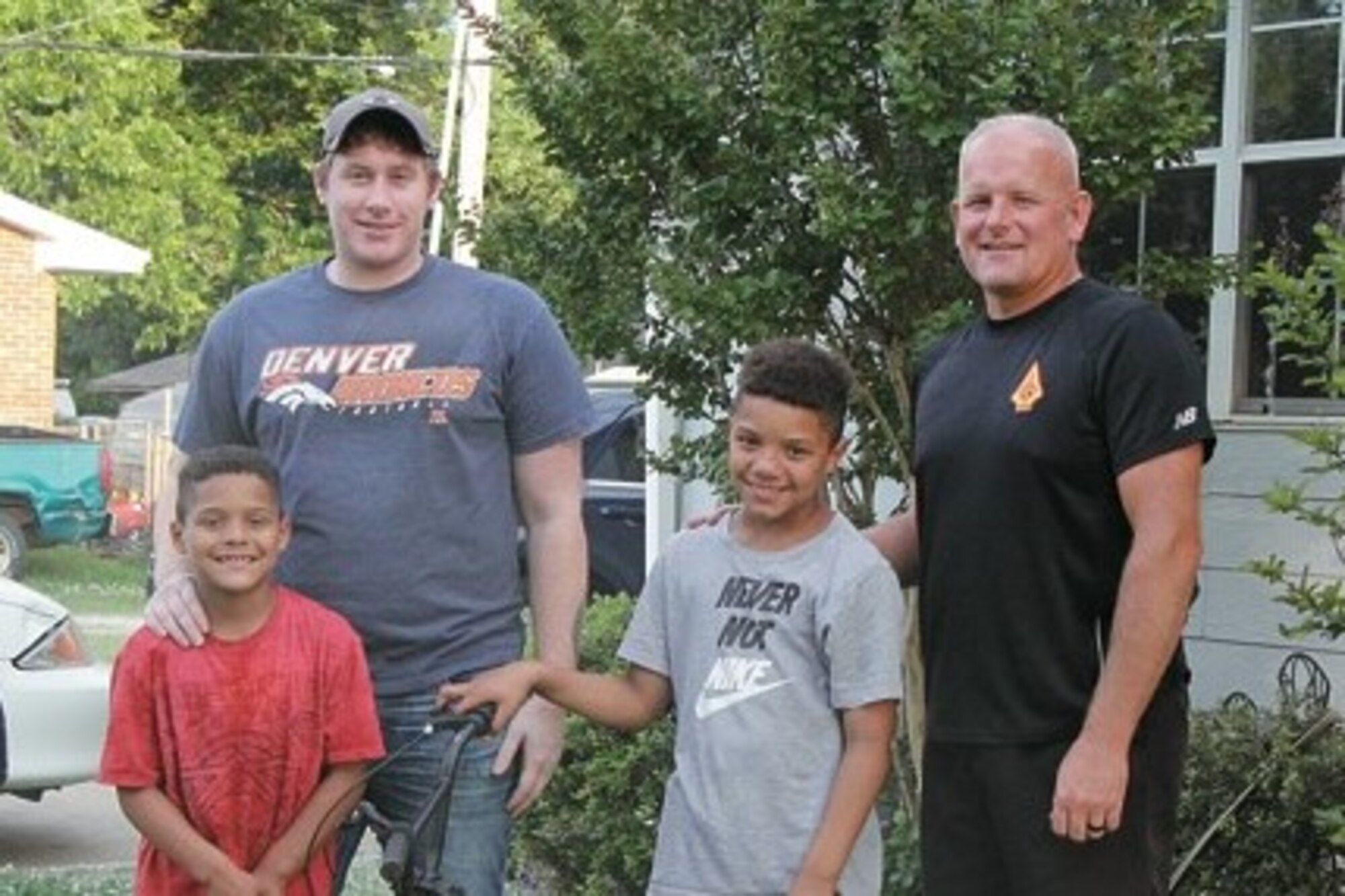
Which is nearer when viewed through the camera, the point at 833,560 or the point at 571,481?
the point at 833,560

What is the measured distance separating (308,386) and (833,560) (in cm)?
92

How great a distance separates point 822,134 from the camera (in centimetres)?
543

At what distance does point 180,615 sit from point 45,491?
20216mm

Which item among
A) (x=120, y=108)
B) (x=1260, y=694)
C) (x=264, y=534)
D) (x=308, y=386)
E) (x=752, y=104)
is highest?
(x=120, y=108)

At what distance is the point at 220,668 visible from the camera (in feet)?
11.7

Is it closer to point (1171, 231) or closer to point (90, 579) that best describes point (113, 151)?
point (90, 579)

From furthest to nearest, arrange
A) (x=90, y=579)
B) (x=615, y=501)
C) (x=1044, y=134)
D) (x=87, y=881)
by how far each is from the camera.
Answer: (x=90, y=579)
(x=615, y=501)
(x=87, y=881)
(x=1044, y=134)

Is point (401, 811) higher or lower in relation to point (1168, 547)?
lower

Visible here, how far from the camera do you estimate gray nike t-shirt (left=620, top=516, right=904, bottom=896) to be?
3408 mm

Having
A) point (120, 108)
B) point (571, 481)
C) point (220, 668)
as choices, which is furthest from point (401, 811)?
point (120, 108)

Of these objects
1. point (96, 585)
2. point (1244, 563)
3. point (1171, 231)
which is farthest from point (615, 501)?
point (96, 585)

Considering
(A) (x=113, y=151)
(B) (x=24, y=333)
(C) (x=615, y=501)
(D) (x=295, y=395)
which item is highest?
(A) (x=113, y=151)

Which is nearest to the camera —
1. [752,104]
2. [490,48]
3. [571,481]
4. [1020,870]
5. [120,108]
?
[1020,870]

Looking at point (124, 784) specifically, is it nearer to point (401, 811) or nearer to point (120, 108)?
point (401, 811)
